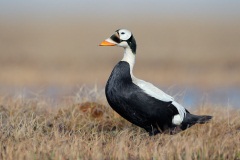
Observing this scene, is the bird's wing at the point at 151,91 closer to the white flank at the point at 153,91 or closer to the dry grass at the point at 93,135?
the white flank at the point at 153,91

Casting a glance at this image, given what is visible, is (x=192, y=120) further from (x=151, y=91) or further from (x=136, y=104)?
(x=136, y=104)

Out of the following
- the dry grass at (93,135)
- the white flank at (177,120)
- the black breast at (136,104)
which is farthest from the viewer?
the white flank at (177,120)

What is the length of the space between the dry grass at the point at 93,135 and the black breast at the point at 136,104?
15cm

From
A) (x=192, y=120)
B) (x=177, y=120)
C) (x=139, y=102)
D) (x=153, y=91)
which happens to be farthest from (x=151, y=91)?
(x=192, y=120)

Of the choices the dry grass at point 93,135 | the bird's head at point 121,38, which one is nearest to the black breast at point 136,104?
the dry grass at point 93,135

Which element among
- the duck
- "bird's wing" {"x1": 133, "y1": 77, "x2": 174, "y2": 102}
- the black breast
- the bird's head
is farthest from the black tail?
the bird's head

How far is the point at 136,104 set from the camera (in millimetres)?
7262

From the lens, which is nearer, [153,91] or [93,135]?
[153,91]

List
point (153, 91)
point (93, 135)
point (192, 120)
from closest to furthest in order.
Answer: point (153, 91), point (93, 135), point (192, 120)

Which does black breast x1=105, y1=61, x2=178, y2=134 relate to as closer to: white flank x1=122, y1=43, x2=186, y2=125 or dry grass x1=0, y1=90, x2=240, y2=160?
white flank x1=122, y1=43, x2=186, y2=125

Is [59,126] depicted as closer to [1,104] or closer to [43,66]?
[1,104]

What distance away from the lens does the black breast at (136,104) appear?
23.8 ft

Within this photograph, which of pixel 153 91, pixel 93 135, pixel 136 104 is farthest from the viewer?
pixel 93 135

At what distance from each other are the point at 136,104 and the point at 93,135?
0.56m
